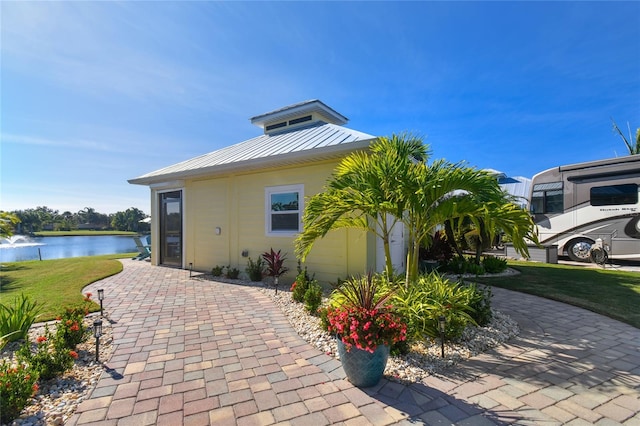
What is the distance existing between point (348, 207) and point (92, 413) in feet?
11.5

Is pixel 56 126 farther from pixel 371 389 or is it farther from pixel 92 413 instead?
pixel 371 389

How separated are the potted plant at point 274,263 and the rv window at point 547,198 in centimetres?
1077

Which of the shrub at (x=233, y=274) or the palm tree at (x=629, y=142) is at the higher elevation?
the palm tree at (x=629, y=142)

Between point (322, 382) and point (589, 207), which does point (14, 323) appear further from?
point (589, 207)

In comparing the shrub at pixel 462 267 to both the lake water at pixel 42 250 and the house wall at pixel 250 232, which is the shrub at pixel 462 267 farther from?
the lake water at pixel 42 250

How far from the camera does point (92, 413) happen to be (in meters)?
2.26

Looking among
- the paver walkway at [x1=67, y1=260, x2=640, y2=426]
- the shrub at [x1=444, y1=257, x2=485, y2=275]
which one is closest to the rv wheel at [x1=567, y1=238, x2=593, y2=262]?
the shrub at [x1=444, y1=257, x2=485, y2=275]

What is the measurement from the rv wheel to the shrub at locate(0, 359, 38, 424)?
570 inches

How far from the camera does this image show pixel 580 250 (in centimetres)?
1066

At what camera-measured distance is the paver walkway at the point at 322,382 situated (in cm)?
222

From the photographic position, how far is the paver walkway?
222 centimetres

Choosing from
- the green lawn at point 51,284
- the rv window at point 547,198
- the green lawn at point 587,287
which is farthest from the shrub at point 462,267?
the green lawn at point 51,284

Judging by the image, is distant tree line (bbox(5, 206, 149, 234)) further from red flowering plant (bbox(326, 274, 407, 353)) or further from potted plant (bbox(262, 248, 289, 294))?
red flowering plant (bbox(326, 274, 407, 353))

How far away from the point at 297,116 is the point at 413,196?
23.0 feet
